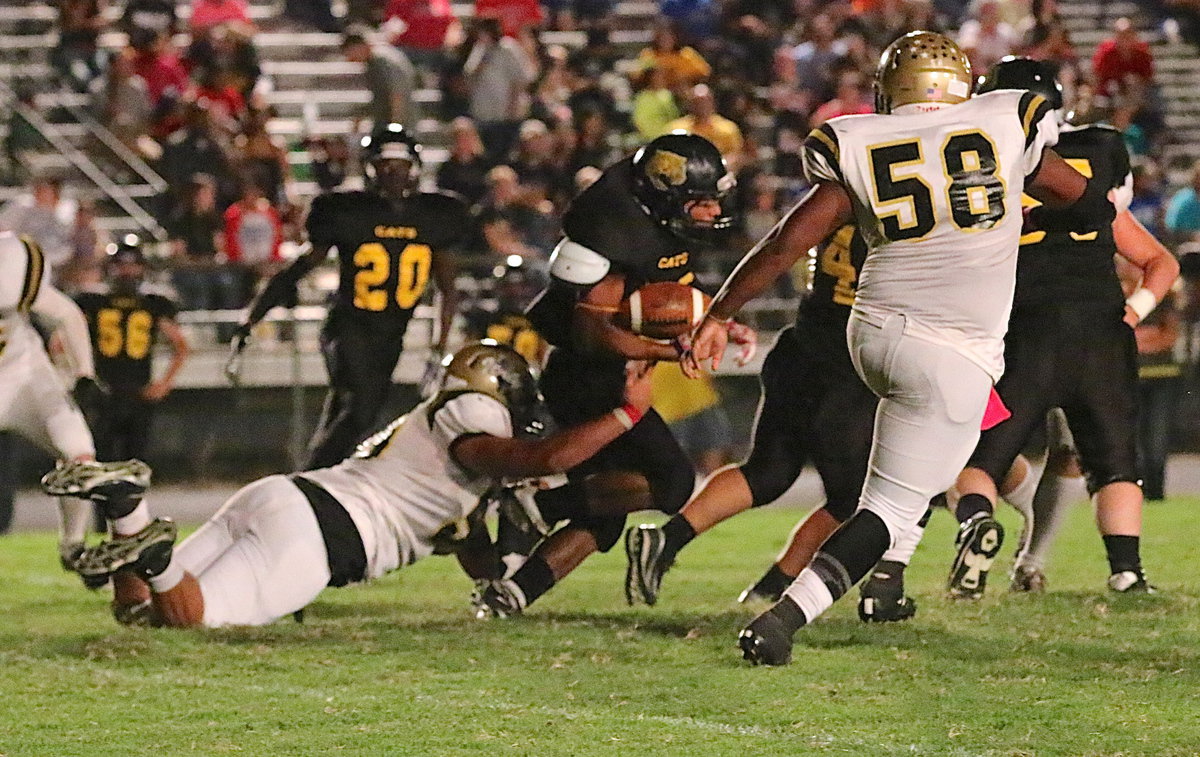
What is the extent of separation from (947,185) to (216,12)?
11.4 m

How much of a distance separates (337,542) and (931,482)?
188 cm

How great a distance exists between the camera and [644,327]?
6301 mm

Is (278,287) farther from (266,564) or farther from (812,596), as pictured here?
(812,596)

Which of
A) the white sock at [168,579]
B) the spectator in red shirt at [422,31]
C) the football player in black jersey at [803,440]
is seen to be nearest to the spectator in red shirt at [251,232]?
the spectator in red shirt at [422,31]

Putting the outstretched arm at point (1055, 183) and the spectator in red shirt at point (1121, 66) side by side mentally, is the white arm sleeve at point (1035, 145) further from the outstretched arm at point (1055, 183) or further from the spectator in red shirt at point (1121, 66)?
the spectator in red shirt at point (1121, 66)

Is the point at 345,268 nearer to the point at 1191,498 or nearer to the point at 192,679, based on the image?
the point at 192,679

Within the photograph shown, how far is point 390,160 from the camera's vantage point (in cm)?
848

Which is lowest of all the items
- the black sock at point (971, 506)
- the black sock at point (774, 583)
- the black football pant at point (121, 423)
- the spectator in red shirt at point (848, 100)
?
the black football pant at point (121, 423)

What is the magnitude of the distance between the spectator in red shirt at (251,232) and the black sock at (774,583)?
6.74 m

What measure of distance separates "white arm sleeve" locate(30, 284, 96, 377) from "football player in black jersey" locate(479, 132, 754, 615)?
220 cm

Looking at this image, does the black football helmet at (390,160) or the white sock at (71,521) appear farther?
the black football helmet at (390,160)

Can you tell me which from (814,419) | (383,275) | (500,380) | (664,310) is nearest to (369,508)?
(500,380)

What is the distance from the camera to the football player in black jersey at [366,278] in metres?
8.64

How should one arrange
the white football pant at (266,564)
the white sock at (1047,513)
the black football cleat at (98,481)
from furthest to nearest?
the white sock at (1047,513) → the white football pant at (266,564) → the black football cleat at (98,481)
